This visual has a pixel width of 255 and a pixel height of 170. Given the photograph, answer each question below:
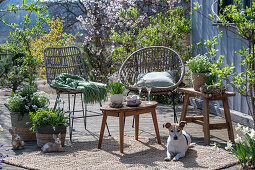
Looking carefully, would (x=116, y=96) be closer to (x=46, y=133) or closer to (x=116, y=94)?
(x=116, y=94)

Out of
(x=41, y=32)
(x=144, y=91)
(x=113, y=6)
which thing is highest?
(x=113, y=6)

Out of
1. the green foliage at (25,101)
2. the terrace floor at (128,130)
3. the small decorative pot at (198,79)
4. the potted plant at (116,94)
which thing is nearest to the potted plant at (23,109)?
the green foliage at (25,101)

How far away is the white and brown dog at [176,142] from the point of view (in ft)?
10.6

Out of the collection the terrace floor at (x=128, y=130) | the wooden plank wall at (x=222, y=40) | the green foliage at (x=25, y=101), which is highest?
the wooden plank wall at (x=222, y=40)

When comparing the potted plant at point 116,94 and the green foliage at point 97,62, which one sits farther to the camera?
the green foliage at point 97,62

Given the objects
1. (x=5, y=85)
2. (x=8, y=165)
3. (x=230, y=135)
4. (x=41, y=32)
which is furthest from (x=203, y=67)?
(x=5, y=85)

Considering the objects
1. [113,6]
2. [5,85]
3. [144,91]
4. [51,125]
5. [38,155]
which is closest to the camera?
[38,155]

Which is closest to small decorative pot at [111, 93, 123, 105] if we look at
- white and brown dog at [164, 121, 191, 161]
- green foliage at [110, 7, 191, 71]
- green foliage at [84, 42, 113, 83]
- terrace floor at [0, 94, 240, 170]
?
white and brown dog at [164, 121, 191, 161]

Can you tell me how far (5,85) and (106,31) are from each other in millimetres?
2295

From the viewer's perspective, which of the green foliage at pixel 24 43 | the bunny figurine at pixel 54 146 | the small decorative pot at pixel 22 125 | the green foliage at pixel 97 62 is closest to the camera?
the bunny figurine at pixel 54 146

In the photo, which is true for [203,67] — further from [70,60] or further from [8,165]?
[8,165]

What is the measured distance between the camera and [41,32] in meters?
5.83

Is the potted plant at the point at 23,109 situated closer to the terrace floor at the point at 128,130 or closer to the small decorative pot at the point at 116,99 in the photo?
the terrace floor at the point at 128,130

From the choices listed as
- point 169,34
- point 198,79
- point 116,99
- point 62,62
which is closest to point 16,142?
point 116,99
